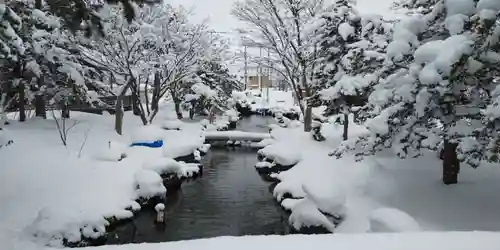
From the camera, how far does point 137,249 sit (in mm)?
4109

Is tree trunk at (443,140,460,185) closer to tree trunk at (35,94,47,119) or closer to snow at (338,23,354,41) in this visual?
snow at (338,23,354,41)

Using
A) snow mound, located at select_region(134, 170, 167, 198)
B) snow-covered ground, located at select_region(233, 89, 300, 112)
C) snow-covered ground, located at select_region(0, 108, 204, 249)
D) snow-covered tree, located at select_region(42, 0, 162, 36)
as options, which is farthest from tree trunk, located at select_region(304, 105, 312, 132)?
snow-covered ground, located at select_region(233, 89, 300, 112)

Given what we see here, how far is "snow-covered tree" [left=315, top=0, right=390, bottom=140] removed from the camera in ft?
37.6

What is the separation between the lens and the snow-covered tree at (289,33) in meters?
17.3

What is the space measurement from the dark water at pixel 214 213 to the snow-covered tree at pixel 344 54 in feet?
11.1

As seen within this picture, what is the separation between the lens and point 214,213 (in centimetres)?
990

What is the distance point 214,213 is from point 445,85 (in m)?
5.98

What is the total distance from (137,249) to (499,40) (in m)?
4.89

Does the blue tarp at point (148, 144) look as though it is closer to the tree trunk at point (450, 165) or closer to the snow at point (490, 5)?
the tree trunk at point (450, 165)

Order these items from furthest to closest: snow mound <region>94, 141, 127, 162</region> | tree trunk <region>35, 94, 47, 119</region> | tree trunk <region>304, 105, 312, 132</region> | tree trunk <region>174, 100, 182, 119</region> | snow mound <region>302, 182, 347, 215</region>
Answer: tree trunk <region>174, 100, 182, 119</region>, tree trunk <region>304, 105, 312, 132</region>, tree trunk <region>35, 94, 47, 119</region>, snow mound <region>94, 141, 127, 162</region>, snow mound <region>302, 182, 347, 215</region>

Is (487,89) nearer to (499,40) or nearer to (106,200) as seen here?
(499,40)

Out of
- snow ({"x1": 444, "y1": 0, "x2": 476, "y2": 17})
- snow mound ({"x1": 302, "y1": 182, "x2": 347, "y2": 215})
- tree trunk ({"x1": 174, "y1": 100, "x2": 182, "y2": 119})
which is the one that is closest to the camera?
snow ({"x1": 444, "y1": 0, "x2": 476, "y2": 17})

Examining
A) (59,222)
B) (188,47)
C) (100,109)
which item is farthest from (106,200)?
(100,109)

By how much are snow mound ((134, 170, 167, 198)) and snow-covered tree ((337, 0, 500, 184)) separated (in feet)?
16.2
